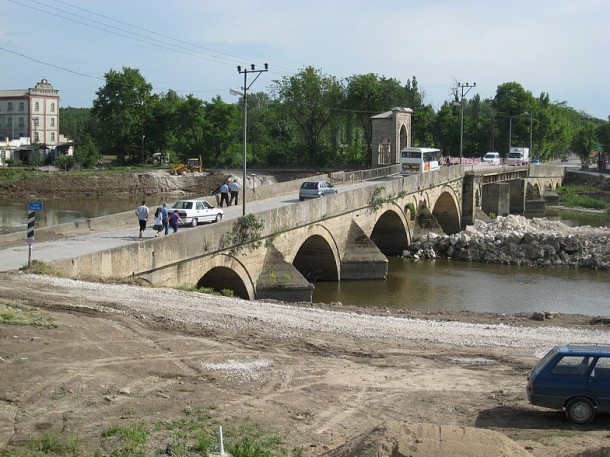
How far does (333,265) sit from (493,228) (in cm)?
1800

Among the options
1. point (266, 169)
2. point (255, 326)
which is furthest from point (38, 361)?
point (266, 169)

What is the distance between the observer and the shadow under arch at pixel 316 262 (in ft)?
118

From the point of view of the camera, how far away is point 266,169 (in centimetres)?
8550

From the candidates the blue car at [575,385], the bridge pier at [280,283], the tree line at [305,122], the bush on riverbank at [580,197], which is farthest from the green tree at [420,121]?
Result: the blue car at [575,385]

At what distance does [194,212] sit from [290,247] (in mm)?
3994

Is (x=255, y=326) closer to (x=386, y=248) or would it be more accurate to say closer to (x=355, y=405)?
(x=355, y=405)

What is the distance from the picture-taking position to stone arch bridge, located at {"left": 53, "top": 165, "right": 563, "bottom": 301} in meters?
22.1

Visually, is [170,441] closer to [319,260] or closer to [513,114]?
[319,260]

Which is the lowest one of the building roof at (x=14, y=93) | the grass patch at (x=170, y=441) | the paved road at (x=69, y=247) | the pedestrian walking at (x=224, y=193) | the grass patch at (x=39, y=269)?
the grass patch at (x=170, y=441)

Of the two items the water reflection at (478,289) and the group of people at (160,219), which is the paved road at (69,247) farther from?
the water reflection at (478,289)

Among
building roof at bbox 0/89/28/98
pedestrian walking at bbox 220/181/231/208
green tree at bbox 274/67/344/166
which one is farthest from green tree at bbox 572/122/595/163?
pedestrian walking at bbox 220/181/231/208

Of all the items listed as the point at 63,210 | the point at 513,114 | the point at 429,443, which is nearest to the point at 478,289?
the point at 429,443

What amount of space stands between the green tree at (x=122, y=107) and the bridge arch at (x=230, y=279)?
63334 millimetres

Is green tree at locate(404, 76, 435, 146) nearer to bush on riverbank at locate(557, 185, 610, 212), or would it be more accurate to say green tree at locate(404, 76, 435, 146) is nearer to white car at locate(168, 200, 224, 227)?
bush on riverbank at locate(557, 185, 610, 212)
